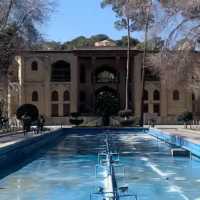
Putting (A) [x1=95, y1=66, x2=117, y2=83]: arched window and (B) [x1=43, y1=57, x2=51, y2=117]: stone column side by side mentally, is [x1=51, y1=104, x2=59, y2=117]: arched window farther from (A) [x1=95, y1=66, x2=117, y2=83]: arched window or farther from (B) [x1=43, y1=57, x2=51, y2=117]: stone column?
(A) [x1=95, y1=66, x2=117, y2=83]: arched window

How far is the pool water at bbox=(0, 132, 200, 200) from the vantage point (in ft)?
39.6

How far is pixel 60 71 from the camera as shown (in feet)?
197

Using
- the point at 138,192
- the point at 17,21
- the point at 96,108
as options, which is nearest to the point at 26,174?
the point at 138,192

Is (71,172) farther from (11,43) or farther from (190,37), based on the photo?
(11,43)

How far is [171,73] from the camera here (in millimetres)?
28859

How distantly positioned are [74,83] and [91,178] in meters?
44.1

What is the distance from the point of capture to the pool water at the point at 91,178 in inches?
476

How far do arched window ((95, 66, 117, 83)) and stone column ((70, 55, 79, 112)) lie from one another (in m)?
3.24

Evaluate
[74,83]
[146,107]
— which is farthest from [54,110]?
[146,107]

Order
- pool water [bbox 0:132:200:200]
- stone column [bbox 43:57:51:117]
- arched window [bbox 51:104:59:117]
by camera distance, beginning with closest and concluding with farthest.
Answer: pool water [bbox 0:132:200:200], stone column [bbox 43:57:51:117], arched window [bbox 51:104:59:117]

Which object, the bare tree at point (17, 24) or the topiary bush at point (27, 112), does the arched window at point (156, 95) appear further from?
the bare tree at point (17, 24)

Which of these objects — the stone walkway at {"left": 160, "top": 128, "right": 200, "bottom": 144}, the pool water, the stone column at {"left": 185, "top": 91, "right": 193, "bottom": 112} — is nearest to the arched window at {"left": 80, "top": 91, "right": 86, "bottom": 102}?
the stone column at {"left": 185, "top": 91, "right": 193, "bottom": 112}

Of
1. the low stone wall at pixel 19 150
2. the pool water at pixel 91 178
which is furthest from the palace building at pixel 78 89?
the pool water at pixel 91 178

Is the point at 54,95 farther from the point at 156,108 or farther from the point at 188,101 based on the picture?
the point at 188,101
